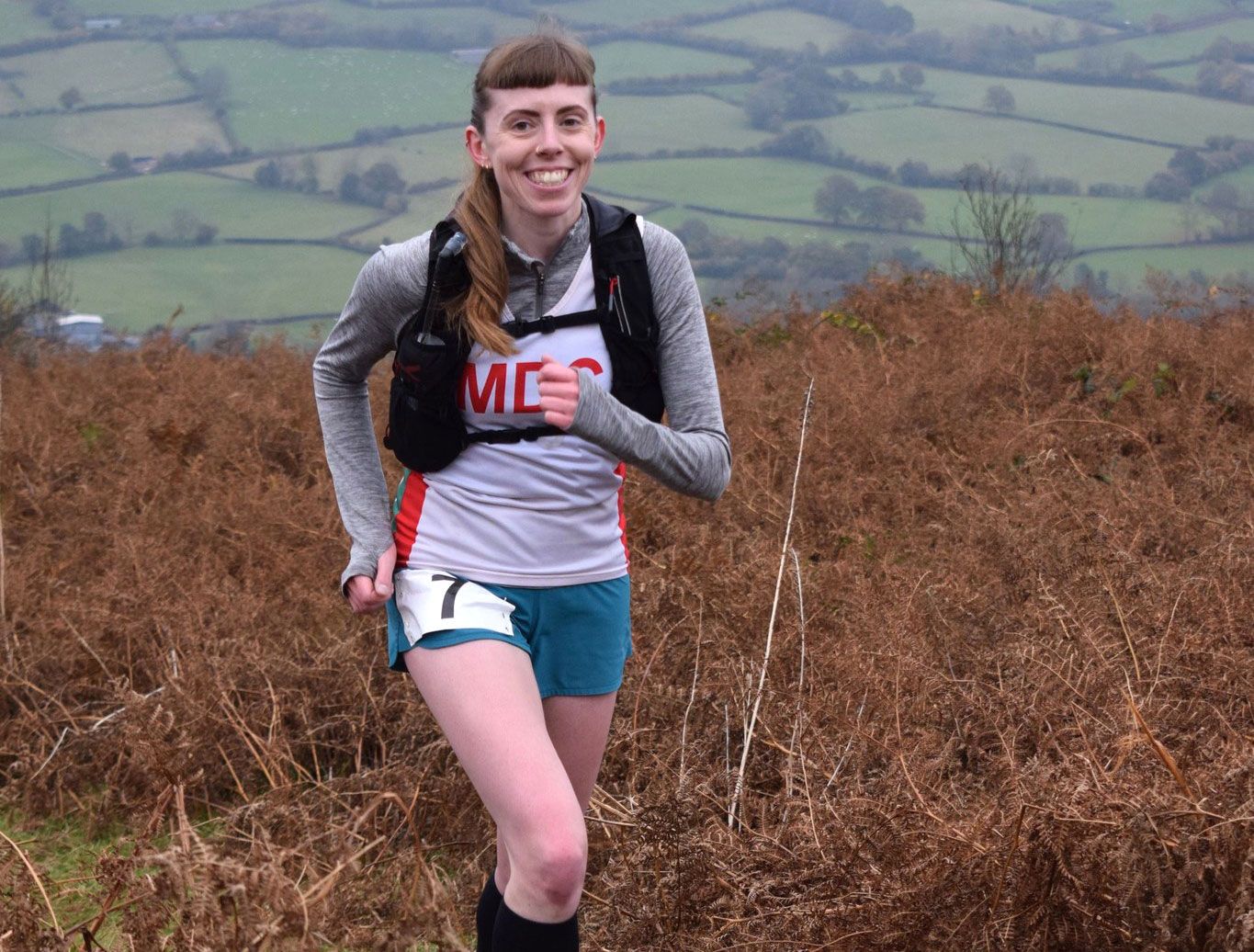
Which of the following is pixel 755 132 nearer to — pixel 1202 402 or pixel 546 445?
pixel 1202 402

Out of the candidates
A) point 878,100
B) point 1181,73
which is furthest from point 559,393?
point 1181,73

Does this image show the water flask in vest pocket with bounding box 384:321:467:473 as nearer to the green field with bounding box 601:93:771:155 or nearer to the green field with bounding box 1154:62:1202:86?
the green field with bounding box 601:93:771:155

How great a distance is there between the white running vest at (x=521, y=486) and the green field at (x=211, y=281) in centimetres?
2209

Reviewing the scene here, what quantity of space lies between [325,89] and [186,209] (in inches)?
Result: 383

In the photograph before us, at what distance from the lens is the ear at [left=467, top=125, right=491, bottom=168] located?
A: 3.37 metres

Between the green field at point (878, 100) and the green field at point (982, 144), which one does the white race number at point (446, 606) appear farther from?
the green field at point (878, 100)

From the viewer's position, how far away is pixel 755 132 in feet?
Result: 121

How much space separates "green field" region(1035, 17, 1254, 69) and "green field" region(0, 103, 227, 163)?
2132cm

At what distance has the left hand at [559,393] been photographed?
2863mm

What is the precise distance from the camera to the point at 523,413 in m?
3.21

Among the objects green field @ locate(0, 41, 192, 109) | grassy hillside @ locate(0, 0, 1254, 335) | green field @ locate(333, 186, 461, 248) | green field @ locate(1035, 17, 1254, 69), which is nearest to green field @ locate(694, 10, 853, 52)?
grassy hillside @ locate(0, 0, 1254, 335)

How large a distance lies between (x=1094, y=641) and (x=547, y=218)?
226cm

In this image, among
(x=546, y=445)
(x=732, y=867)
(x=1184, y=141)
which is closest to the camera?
(x=546, y=445)

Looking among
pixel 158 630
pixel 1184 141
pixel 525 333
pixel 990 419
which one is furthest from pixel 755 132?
pixel 525 333
